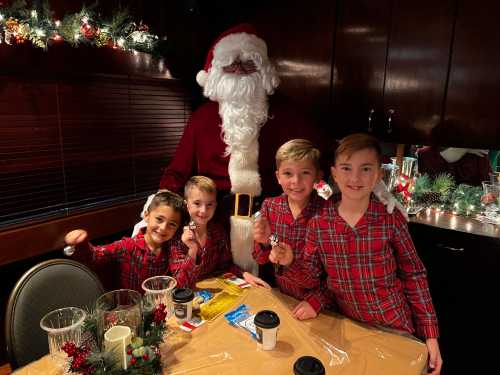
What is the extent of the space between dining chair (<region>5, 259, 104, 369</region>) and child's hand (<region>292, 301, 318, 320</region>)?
0.79 meters

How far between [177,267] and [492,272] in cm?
173

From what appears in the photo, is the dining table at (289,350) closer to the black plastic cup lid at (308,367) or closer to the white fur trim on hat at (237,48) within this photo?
the black plastic cup lid at (308,367)

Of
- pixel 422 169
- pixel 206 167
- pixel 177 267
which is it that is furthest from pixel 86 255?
pixel 422 169

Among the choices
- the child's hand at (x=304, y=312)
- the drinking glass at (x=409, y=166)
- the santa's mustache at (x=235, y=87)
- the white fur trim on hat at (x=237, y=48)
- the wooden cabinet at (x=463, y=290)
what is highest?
the white fur trim on hat at (x=237, y=48)

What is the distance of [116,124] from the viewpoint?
103 inches

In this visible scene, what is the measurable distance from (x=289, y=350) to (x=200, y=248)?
2.11ft

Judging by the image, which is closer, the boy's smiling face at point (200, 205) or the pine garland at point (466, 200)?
the boy's smiling face at point (200, 205)

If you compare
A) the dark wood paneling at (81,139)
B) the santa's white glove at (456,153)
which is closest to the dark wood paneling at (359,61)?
the santa's white glove at (456,153)

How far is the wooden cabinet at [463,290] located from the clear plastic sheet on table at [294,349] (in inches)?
44.7

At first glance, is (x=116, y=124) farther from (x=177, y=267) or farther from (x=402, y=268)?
(x=402, y=268)

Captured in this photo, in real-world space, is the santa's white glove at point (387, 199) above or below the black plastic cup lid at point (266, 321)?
above

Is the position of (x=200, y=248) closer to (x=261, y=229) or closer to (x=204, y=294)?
(x=204, y=294)

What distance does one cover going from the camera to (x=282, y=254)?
1.38 metres

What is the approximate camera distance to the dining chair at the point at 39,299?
1205mm
